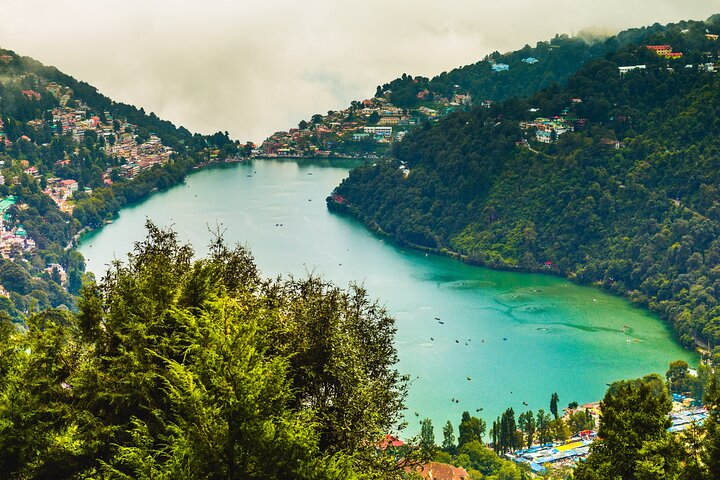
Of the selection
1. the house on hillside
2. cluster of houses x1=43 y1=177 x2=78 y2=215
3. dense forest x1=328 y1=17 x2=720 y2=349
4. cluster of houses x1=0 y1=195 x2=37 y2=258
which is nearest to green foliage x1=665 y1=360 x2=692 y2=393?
Answer: dense forest x1=328 y1=17 x2=720 y2=349

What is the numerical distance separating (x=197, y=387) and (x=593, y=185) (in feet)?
97.8

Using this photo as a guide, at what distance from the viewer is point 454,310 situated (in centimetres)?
2786

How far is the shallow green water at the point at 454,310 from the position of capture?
22250 millimetres

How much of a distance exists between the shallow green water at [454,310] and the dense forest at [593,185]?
1166 mm

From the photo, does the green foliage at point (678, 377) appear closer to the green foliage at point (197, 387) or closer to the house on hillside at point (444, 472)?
the house on hillside at point (444, 472)

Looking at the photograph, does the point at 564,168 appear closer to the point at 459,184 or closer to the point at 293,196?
the point at 459,184

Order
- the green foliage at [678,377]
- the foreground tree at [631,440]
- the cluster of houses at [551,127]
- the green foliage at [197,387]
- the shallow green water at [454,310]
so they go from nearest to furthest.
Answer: the green foliage at [197,387] → the foreground tree at [631,440] → the green foliage at [678,377] → the shallow green water at [454,310] → the cluster of houses at [551,127]

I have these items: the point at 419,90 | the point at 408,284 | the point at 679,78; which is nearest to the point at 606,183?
the point at 679,78

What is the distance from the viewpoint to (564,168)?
35.4 meters

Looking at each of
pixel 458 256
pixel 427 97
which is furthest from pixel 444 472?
pixel 427 97

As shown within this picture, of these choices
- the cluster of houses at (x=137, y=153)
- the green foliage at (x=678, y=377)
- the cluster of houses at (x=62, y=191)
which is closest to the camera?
the green foliage at (x=678, y=377)

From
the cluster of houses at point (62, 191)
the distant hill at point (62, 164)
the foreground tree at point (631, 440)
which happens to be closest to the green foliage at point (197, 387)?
the foreground tree at point (631, 440)

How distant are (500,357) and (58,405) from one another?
18.6m

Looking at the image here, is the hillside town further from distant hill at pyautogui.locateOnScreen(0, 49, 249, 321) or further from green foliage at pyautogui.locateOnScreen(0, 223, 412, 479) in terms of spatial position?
green foliage at pyautogui.locateOnScreen(0, 223, 412, 479)
